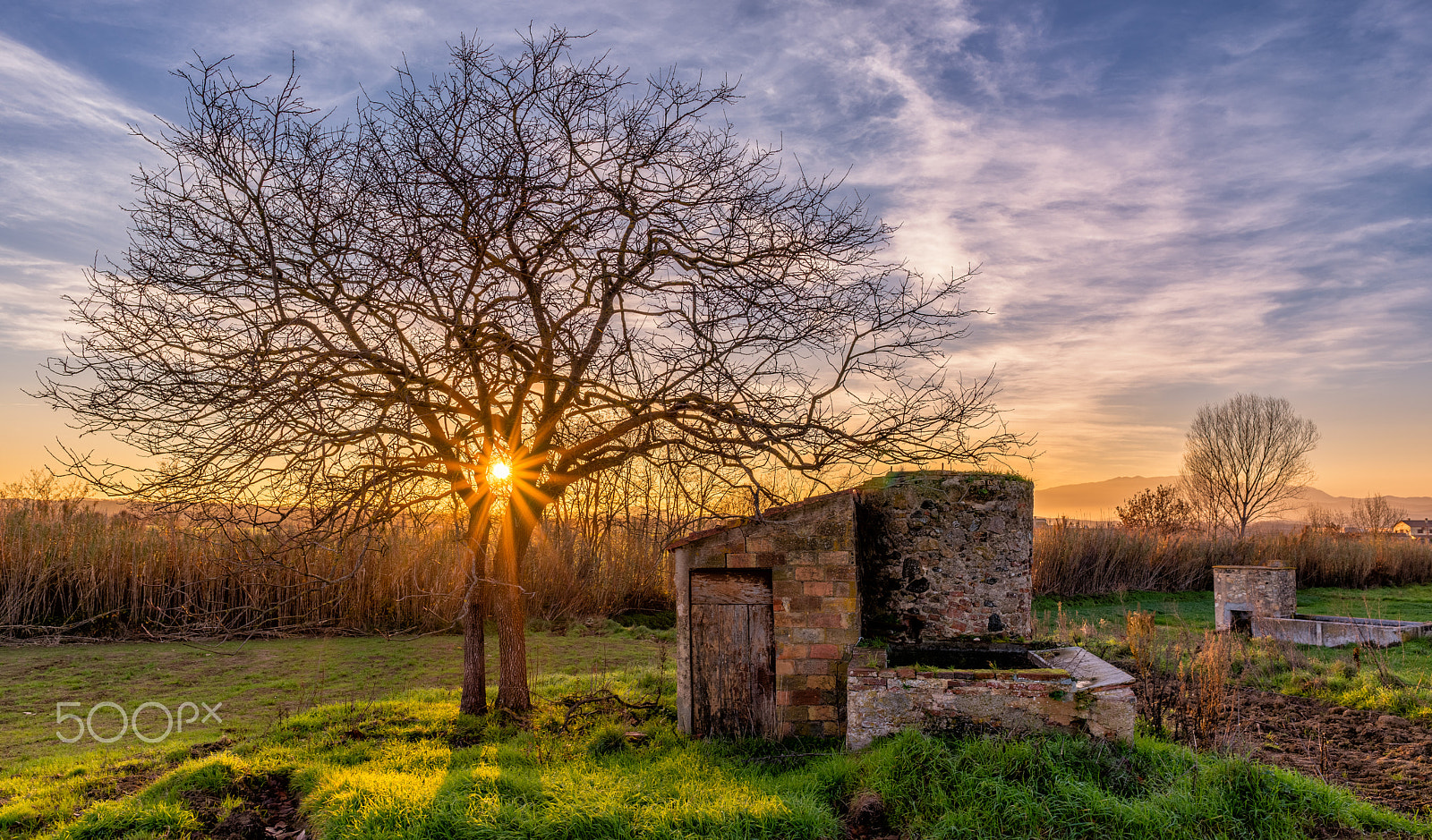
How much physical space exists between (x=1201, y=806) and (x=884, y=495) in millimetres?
4332

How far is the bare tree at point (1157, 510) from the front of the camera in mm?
35938

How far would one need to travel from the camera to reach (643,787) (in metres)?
6.38

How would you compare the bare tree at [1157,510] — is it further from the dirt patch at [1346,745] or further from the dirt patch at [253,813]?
the dirt patch at [253,813]

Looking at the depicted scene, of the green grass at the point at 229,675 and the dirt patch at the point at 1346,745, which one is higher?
the green grass at the point at 229,675

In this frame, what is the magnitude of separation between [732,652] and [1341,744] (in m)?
6.75

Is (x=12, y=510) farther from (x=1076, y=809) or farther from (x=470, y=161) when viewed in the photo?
(x=1076, y=809)

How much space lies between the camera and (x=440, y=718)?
9.32 m

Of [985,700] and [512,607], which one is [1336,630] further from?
[512,607]

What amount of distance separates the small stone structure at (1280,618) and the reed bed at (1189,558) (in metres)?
6.38

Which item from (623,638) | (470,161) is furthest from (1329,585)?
(470,161)

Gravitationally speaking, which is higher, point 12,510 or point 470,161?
point 470,161

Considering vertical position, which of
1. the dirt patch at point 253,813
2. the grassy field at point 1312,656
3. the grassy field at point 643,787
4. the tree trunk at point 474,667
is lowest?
the grassy field at point 1312,656
